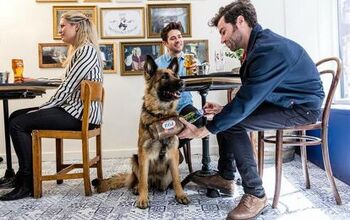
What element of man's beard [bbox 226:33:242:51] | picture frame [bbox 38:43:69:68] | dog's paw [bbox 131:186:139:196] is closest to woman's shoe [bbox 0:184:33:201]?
dog's paw [bbox 131:186:139:196]

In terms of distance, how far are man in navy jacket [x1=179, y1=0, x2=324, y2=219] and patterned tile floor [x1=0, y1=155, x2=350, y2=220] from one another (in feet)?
0.81

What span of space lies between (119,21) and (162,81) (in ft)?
5.87

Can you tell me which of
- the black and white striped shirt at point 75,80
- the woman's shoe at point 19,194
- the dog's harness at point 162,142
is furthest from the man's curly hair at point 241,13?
the woman's shoe at point 19,194

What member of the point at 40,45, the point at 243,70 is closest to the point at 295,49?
the point at 243,70

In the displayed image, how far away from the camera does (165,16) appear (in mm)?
3596

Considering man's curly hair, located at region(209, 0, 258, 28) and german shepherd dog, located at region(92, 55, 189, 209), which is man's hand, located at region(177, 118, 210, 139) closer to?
german shepherd dog, located at region(92, 55, 189, 209)

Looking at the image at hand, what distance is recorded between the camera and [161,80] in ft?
6.68

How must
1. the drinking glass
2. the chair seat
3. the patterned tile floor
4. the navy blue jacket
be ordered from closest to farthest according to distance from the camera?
the navy blue jacket < the patterned tile floor < the chair seat < the drinking glass

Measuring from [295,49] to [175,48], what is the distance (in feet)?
4.04

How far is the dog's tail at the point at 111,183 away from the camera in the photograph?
228 cm

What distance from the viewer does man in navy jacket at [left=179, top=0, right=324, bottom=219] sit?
1.47 metres

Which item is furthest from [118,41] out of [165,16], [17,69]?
[17,69]

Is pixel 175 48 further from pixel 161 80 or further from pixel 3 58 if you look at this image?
pixel 3 58

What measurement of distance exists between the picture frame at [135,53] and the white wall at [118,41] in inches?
3.2
